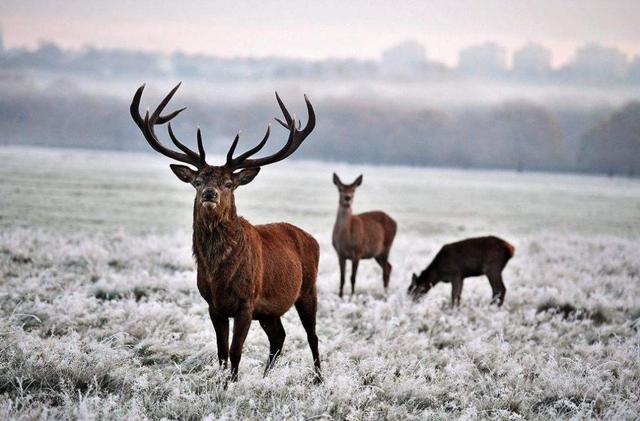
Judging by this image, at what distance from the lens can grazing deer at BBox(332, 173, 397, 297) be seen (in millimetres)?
13312

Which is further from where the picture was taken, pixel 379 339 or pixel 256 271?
pixel 379 339

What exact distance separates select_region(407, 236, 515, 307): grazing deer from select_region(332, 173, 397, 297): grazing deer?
130 cm

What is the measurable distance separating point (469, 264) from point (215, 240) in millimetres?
7120

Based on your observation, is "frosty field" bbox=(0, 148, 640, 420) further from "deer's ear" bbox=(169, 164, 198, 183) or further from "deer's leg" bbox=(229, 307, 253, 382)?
"deer's ear" bbox=(169, 164, 198, 183)

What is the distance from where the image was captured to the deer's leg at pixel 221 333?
19.6 feet

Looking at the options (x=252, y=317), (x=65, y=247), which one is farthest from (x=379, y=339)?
(x=65, y=247)

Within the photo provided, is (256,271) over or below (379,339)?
over

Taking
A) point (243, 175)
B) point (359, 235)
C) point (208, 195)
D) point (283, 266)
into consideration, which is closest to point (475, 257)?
point (359, 235)

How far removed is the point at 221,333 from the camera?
19.7ft

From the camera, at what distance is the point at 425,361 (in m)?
7.91

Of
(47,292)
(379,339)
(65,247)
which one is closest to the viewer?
(379,339)

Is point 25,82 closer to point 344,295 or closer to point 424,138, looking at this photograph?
point 424,138

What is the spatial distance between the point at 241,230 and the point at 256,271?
1.44 feet

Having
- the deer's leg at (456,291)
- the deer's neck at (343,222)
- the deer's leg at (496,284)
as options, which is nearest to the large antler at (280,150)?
the deer's leg at (456,291)
